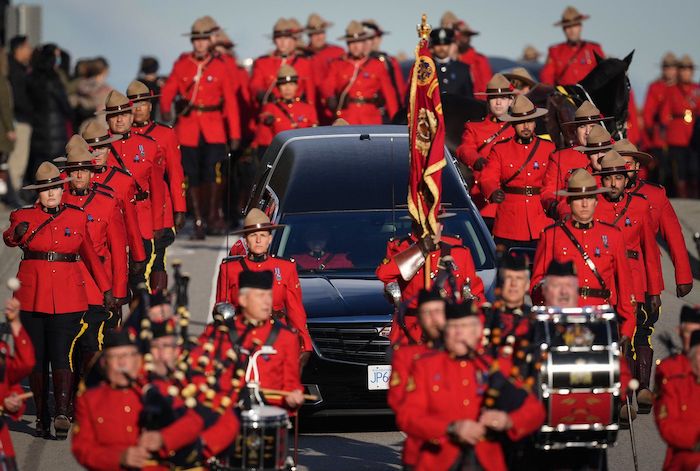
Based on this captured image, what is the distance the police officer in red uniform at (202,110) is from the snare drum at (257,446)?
12318 millimetres

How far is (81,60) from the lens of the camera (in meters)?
27.7

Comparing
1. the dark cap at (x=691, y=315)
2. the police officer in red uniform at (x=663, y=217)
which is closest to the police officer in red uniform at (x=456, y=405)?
the dark cap at (x=691, y=315)

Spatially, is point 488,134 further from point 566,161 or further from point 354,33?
point 354,33

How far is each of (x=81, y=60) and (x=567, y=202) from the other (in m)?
13.5

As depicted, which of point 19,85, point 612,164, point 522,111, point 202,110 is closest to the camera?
point 612,164

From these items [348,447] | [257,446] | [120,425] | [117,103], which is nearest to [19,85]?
[117,103]

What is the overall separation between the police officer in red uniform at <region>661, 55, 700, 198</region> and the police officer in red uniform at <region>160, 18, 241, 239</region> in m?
8.38

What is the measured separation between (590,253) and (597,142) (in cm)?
202

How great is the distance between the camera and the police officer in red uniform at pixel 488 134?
1756cm

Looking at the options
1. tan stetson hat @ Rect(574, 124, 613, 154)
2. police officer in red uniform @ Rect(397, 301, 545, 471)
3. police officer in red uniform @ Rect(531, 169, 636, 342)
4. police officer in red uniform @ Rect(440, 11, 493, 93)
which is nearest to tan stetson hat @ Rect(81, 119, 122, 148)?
tan stetson hat @ Rect(574, 124, 613, 154)

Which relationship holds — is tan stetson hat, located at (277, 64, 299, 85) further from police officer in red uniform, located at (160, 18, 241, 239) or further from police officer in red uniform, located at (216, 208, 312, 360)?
police officer in red uniform, located at (216, 208, 312, 360)

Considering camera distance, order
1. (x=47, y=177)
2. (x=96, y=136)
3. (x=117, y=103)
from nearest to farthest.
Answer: (x=47, y=177), (x=96, y=136), (x=117, y=103)

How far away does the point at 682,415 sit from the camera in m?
10.7

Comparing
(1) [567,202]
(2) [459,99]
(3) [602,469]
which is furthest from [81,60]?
(3) [602,469]
